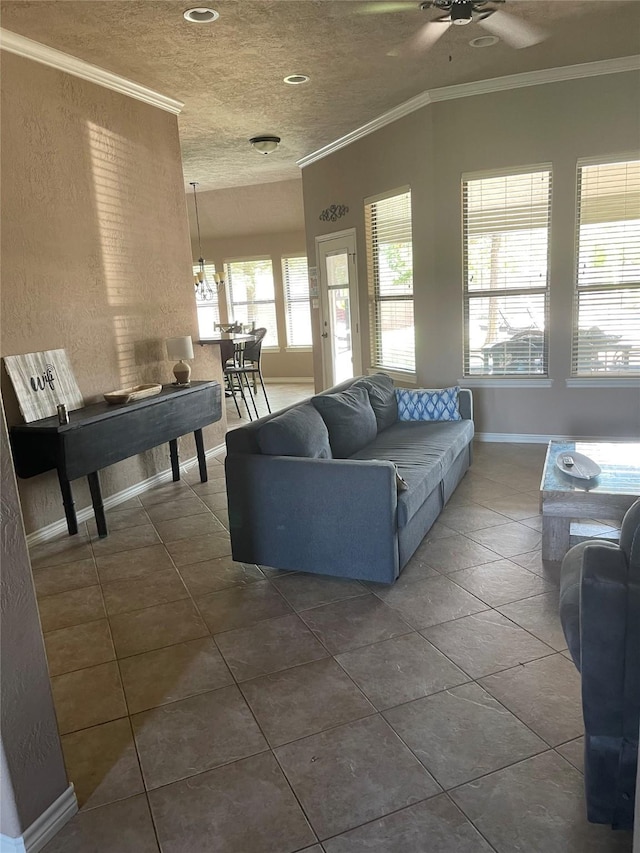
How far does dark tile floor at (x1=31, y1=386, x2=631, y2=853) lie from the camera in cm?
158

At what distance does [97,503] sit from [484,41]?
3.72 meters

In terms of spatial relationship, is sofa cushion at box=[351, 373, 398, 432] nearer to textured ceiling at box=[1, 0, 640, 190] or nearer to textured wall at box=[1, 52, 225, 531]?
textured wall at box=[1, 52, 225, 531]

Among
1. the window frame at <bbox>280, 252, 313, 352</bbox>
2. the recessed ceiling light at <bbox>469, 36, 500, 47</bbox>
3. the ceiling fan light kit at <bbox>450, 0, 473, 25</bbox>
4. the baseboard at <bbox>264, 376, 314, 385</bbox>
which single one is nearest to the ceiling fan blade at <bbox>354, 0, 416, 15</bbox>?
the ceiling fan light kit at <bbox>450, 0, 473, 25</bbox>

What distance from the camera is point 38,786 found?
5.02 ft

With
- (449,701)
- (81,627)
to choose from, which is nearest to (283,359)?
(81,627)

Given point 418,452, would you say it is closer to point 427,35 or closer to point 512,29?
point 427,35

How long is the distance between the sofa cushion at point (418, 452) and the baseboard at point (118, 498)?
1794 millimetres

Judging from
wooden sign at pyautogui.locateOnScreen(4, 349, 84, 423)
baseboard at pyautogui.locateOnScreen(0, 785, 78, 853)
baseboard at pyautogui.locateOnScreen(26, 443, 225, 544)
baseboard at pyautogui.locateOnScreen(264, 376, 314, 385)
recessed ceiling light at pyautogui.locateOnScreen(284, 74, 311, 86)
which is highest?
recessed ceiling light at pyautogui.locateOnScreen(284, 74, 311, 86)

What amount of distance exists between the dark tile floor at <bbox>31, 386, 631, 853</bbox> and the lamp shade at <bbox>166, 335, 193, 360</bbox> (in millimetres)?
1665

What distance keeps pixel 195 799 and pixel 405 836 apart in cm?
59

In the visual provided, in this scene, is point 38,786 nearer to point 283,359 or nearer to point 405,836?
point 405,836

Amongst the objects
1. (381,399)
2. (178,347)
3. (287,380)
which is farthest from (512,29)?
(287,380)

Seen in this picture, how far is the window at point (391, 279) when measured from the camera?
17.5 feet

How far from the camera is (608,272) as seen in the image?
463 cm
